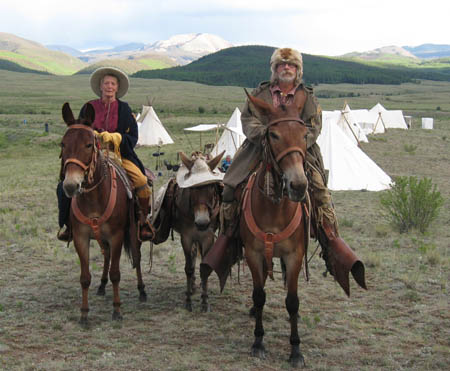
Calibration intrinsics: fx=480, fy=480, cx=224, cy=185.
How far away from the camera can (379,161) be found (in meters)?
24.1

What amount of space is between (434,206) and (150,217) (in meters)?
7.02

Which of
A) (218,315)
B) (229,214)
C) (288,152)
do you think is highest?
(288,152)

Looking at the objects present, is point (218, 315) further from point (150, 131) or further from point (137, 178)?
point (150, 131)

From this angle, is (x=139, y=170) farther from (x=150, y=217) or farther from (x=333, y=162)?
(x=333, y=162)

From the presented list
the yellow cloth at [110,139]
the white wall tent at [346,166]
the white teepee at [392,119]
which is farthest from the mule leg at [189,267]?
the white teepee at [392,119]

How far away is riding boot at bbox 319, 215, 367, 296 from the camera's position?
201 inches

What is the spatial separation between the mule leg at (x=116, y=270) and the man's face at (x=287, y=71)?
273 cm

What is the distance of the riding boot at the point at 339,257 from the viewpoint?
5105mm

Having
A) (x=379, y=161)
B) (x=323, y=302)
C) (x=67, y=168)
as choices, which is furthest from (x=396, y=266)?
(x=379, y=161)

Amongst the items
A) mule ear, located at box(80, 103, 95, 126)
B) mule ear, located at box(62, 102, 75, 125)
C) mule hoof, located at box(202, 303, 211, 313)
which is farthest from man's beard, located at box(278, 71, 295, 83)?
mule hoof, located at box(202, 303, 211, 313)

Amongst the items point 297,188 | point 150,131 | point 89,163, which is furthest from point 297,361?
point 150,131

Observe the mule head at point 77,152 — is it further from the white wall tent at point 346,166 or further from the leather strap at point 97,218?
the white wall tent at point 346,166

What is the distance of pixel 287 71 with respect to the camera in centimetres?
485

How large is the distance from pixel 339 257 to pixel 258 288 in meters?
0.97
